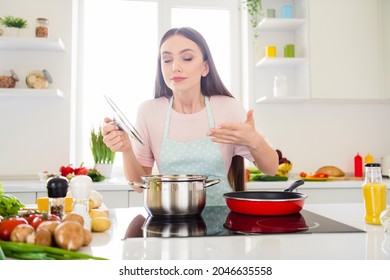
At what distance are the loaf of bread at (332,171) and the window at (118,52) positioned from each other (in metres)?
1.51

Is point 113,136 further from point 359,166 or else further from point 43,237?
point 359,166

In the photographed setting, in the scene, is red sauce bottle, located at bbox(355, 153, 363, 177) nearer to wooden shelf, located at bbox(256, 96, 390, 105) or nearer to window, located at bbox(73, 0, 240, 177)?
wooden shelf, located at bbox(256, 96, 390, 105)

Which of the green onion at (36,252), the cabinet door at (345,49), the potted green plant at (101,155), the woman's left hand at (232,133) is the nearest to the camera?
the green onion at (36,252)

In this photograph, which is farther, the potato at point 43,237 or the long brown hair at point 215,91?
the long brown hair at point 215,91

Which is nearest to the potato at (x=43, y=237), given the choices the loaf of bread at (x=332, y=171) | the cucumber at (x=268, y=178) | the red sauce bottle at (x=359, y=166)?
the cucumber at (x=268, y=178)

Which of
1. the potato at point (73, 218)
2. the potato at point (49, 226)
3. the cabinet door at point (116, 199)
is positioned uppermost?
the potato at point (73, 218)

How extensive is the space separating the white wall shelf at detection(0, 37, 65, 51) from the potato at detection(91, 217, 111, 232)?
2.10 metres

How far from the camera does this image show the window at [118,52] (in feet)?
10.3

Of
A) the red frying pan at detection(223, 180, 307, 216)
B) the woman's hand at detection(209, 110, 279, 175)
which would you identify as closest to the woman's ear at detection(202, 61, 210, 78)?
the woman's hand at detection(209, 110, 279, 175)

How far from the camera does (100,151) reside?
2.82 m

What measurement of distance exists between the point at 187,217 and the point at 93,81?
7.95ft

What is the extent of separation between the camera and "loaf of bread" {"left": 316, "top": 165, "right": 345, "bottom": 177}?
9.33ft

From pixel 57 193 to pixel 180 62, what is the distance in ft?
2.66

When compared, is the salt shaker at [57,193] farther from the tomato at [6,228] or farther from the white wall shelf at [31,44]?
the white wall shelf at [31,44]
